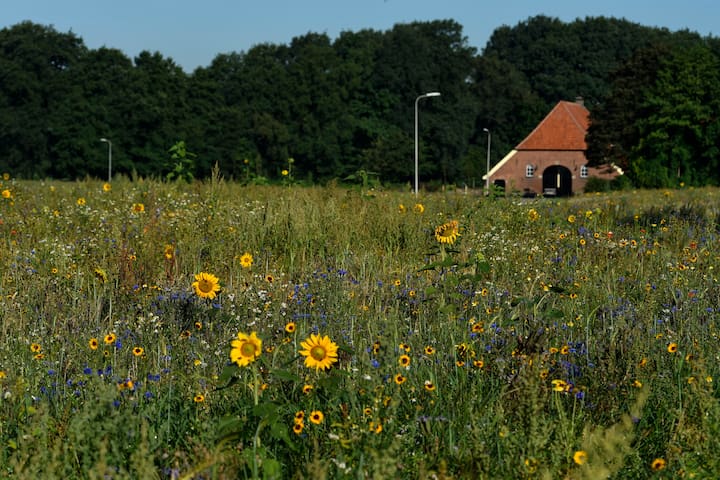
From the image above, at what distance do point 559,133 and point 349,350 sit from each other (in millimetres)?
65748

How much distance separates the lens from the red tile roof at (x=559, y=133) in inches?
2591

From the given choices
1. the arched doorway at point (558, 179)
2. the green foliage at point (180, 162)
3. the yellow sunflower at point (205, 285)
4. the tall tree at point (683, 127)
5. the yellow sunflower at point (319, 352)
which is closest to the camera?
the yellow sunflower at point (319, 352)

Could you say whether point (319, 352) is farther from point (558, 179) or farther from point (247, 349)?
point (558, 179)

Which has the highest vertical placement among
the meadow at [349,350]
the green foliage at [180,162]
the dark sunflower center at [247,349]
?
the green foliage at [180,162]

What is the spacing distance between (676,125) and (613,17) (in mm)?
55183

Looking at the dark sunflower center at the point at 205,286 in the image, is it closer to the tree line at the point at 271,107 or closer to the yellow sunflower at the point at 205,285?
the yellow sunflower at the point at 205,285

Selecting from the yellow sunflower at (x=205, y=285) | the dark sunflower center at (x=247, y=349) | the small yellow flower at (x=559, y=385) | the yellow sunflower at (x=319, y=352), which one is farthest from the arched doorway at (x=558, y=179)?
the dark sunflower center at (x=247, y=349)

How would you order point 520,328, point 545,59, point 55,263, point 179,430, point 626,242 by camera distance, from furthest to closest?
point 545,59
point 626,242
point 55,263
point 520,328
point 179,430

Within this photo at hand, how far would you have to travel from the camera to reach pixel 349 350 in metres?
3.35

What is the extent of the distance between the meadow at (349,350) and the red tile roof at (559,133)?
5833 cm

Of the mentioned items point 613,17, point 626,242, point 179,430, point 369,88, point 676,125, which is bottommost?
point 179,430

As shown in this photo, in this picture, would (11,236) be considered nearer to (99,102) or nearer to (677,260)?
(677,260)

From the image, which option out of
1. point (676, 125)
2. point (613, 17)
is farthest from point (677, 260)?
point (613, 17)

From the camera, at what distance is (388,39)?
7225 centimetres
